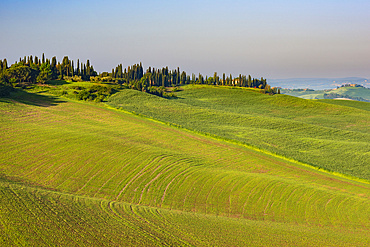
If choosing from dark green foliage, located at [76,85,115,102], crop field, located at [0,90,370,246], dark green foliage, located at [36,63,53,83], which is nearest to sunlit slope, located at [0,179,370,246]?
crop field, located at [0,90,370,246]

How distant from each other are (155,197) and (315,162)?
27774 mm

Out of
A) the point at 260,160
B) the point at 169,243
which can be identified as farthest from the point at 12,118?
the point at 169,243

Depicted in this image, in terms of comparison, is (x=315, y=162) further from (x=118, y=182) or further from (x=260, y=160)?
(x=118, y=182)

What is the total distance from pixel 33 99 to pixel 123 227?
60.4 meters

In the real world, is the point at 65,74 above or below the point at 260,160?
above

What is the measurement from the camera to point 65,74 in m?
114

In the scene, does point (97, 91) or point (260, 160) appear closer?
point (260, 160)

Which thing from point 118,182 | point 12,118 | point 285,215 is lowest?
point 285,215

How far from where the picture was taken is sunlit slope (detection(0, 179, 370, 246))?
16.5 m

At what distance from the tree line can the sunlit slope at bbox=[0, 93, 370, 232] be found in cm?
4674

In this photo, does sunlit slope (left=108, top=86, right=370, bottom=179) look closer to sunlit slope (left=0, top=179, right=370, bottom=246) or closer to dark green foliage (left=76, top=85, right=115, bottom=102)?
dark green foliage (left=76, top=85, right=115, bottom=102)

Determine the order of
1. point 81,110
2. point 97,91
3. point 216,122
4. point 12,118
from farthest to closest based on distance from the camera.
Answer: point 97,91 < point 216,122 < point 81,110 < point 12,118

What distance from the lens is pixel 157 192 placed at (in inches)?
1114

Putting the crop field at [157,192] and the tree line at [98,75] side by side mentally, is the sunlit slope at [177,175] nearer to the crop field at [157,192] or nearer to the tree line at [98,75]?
the crop field at [157,192]
